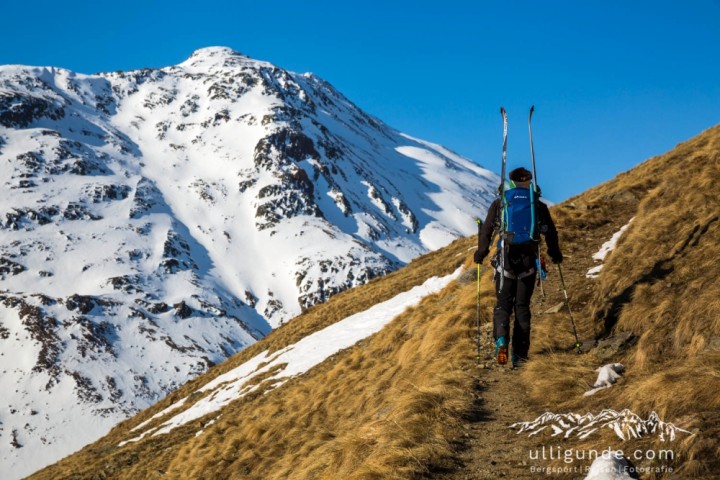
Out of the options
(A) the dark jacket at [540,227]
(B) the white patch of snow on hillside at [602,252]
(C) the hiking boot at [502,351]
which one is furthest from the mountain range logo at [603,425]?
(B) the white patch of snow on hillside at [602,252]

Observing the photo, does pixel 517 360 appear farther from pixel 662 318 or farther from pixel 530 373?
pixel 662 318

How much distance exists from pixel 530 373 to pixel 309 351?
13.9 m

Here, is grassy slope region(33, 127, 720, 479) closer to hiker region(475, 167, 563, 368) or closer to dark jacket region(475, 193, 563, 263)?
hiker region(475, 167, 563, 368)

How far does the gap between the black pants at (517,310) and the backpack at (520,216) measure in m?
0.63

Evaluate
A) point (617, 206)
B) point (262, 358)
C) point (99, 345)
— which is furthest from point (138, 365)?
point (617, 206)

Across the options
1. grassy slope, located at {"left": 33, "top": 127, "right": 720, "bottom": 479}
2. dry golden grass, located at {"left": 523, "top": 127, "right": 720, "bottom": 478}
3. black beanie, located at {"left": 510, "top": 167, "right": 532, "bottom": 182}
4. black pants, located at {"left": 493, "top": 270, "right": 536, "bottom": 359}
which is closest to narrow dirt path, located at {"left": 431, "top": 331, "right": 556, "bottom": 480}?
grassy slope, located at {"left": 33, "top": 127, "right": 720, "bottom": 479}

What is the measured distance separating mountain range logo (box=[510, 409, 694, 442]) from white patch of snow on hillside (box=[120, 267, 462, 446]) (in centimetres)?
1185

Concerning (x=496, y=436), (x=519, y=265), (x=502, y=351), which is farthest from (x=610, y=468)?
(x=519, y=265)

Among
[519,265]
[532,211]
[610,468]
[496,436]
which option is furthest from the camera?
[519,265]

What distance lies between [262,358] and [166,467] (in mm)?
12180

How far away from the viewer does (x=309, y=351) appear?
22.2 meters

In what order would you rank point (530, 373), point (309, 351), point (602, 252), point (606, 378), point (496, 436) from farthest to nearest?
point (309, 351) → point (602, 252) → point (530, 373) → point (606, 378) → point (496, 436)

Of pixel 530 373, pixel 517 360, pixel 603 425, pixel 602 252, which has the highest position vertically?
pixel 602 252

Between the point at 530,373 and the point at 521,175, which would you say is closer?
the point at 530,373
